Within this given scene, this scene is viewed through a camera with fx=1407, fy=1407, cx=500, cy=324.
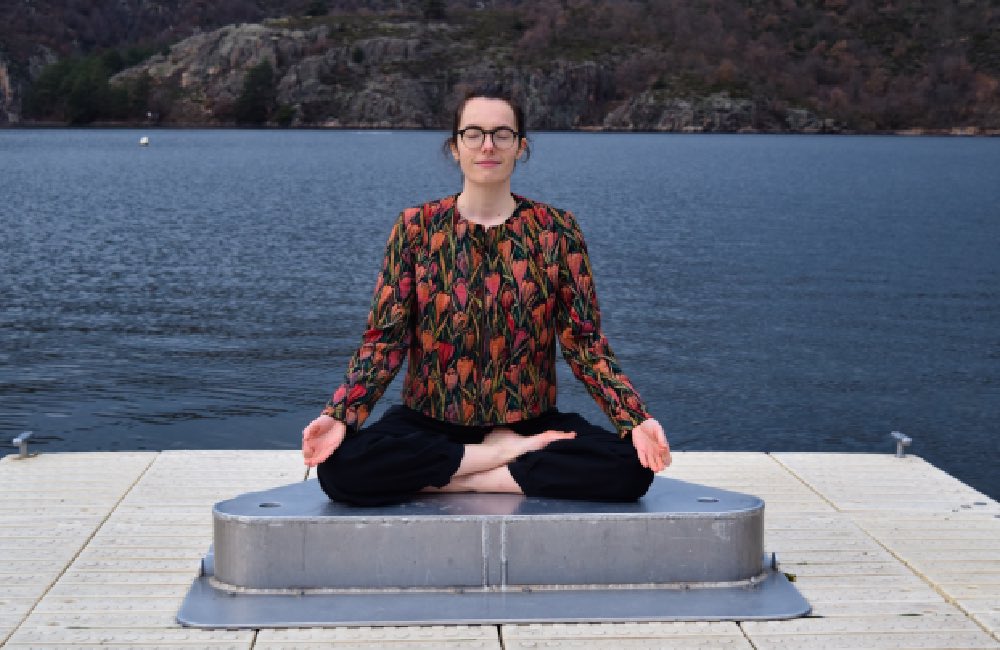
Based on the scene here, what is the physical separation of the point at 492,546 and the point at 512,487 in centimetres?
38

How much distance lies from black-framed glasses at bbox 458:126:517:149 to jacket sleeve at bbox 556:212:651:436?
39 cm

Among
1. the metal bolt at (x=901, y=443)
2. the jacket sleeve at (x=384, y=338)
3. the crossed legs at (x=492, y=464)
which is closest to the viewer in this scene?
the jacket sleeve at (x=384, y=338)

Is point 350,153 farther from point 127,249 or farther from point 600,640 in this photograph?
point 600,640

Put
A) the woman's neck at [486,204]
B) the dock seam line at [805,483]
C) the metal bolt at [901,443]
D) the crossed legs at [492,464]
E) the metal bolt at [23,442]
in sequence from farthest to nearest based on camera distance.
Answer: the metal bolt at [901,443]
the metal bolt at [23,442]
the dock seam line at [805,483]
the woman's neck at [486,204]
the crossed legs at [492,464]

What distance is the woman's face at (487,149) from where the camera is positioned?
5.75 m

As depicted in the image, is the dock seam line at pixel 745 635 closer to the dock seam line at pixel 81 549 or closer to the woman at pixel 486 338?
the woman at pixel 486 338

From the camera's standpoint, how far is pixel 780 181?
278 feet

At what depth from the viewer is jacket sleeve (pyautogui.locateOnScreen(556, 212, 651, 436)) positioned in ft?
18.8

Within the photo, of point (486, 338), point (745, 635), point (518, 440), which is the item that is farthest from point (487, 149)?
point (745, 635)

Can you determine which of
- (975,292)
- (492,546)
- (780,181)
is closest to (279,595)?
(492,546)

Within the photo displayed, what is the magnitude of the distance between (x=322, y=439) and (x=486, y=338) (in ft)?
2.61

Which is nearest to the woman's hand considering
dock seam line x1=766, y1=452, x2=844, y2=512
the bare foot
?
the bare foot

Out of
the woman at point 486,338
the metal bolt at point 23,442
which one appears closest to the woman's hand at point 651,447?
the woman at point 486,338

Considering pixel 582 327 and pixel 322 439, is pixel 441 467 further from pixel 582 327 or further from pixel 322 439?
pixel 582 327
